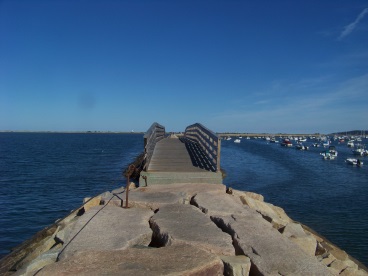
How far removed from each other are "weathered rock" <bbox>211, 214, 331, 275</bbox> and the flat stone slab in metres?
1.34

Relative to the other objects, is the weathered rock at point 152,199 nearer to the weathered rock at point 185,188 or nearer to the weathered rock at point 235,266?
the weathered rock at point 185,188

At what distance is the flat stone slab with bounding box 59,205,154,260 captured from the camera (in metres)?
4.54

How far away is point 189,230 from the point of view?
16.6 feet

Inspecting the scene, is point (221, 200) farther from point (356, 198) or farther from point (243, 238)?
point (356, 198)

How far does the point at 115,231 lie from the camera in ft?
16.5

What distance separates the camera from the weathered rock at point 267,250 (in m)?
4.16

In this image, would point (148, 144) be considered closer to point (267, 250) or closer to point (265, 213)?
point (265, 213)

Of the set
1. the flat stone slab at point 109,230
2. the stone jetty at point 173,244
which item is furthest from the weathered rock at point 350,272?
the flat stone slab at point 109,230

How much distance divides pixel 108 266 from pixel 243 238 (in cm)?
202

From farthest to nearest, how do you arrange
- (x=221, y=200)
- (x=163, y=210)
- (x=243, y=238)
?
(x=221, y=200)
(x=163, y=210)
(x=243, y=238)

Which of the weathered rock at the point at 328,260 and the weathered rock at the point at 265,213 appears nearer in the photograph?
the weathered rock at the point at 328,260

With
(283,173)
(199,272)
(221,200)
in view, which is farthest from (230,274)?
(283,173)

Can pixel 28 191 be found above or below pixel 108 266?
below

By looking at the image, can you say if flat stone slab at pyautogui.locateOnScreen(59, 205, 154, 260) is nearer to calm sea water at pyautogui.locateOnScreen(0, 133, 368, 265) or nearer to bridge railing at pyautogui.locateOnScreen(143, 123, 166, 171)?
bridge railing at pyautogui.locateOnScreen(143, 123, 166, 171)
